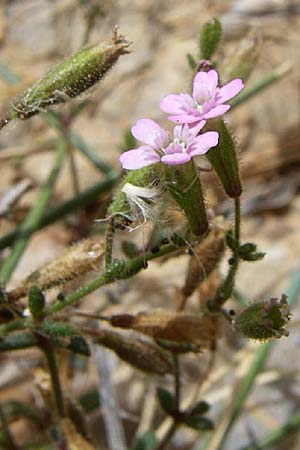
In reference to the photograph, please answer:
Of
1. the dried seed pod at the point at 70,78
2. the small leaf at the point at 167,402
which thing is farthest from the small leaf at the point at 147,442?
the dried seed pod at the point at 70,78

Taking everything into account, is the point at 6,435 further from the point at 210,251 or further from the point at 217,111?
the point at 217,111

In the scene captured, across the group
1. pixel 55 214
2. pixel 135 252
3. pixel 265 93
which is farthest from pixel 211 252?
pixel 265 93

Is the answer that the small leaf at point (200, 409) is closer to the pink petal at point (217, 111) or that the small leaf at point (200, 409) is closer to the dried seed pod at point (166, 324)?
the dried seed pod at point (166, 324)

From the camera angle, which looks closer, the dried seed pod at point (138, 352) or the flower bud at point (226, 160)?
the flower bud at point (226, 160)

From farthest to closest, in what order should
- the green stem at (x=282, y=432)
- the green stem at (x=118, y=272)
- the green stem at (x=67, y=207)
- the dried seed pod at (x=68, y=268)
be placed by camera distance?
the green stem at (x=67, y=207) < the green stem at (x=282, y=432) < the dried seed pod at (x=68, y=268) < the green stem at (x=118, y=272)

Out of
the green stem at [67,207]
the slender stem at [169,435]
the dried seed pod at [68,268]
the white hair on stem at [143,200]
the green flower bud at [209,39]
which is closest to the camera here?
the white hair on stem at [143,200]

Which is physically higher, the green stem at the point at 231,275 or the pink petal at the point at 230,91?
the pink petal at the point at 230,91


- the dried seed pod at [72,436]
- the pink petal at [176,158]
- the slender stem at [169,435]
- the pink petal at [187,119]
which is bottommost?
the slender stem at [169,435]
